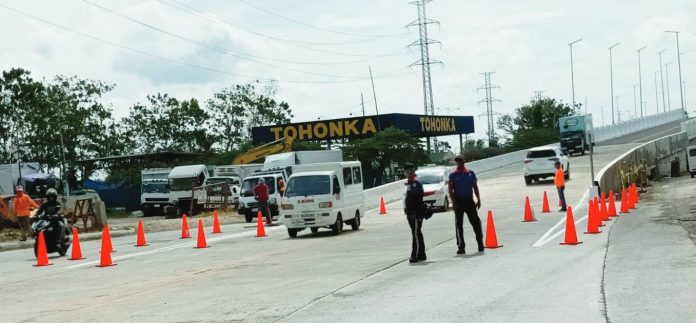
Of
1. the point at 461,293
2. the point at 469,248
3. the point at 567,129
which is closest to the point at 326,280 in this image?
the point at 461,293

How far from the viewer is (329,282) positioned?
1271cm

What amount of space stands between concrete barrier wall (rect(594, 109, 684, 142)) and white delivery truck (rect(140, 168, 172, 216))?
2039 inches

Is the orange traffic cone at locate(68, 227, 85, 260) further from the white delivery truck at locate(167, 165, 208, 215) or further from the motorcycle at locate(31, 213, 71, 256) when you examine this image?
the white delivery truck at locate(167, 165, 208, 215)

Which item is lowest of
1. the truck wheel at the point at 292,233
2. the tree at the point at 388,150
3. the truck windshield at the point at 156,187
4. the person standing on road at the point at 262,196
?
the truck wheel at the point at 292,233

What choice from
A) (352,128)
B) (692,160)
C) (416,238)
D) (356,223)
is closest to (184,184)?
(352,128)

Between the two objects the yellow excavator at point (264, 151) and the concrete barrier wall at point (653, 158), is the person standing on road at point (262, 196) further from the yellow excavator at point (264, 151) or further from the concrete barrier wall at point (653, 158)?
the yellow excavator at point (264, 151)

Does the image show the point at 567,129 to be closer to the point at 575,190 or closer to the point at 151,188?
the point at 575,190

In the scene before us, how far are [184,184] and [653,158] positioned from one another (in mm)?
30865

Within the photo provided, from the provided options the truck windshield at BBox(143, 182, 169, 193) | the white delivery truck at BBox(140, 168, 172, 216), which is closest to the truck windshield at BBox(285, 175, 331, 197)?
the white delivery truck at BBox(140, 168, 172, 216)

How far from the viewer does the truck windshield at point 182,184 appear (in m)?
49.0

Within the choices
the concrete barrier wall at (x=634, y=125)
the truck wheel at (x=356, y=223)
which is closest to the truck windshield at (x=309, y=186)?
the truck wheel at (x=356, y=223)

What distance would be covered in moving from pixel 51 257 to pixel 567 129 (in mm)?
53331

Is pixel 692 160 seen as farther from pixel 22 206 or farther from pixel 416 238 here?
pixel 416 238

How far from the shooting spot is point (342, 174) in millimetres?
25938
